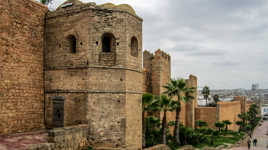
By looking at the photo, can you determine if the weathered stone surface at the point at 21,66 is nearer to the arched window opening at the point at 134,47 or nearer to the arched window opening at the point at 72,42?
the arched window opening at the point at 72,42

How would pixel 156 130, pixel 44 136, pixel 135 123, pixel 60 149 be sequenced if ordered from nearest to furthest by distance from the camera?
1. pixel 60 149
2. pixel 44 136
3. pixel 135 123
4. pixel 156 130

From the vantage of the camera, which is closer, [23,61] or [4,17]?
[4,17]

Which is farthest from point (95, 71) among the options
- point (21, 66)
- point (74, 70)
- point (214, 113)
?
point (214, 113)

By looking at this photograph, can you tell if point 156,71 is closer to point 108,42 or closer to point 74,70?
point 108,42

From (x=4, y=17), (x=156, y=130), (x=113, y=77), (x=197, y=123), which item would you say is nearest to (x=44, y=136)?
(x=113, y=77)

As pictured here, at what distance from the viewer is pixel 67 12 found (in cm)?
1052

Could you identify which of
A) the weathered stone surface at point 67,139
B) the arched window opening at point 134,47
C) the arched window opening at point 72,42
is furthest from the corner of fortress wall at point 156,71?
the weathered stone surface at point 67,139

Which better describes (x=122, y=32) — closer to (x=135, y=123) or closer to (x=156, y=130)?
(x=135, y=123)

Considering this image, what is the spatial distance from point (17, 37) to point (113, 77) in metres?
4.00

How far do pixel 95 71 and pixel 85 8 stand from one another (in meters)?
2.51

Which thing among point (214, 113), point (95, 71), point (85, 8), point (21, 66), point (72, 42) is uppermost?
point (85, 8)

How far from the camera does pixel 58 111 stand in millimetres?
10500

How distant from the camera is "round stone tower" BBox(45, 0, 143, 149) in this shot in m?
9.91

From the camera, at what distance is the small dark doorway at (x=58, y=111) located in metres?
10.4
